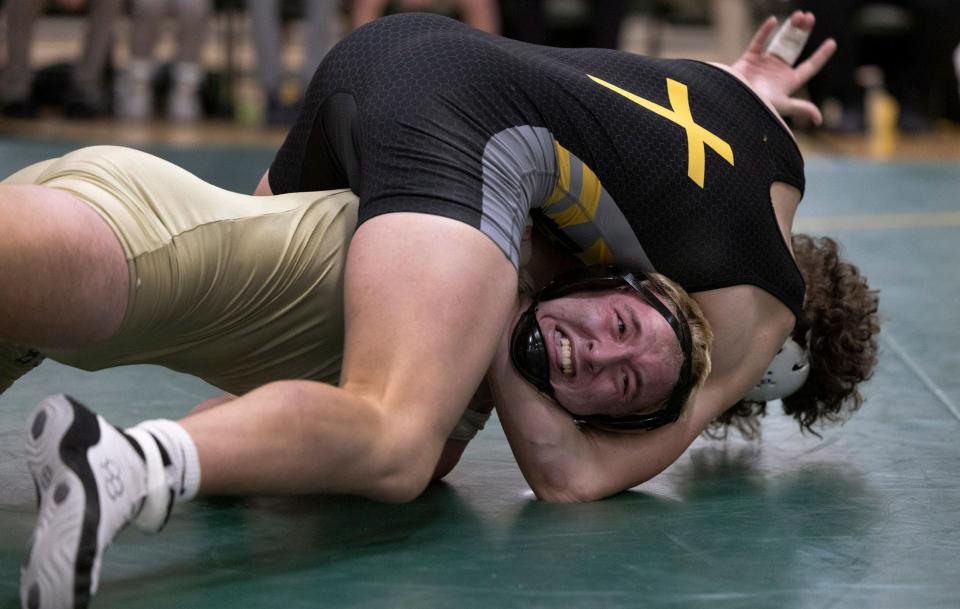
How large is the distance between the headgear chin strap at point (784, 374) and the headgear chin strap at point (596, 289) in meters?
0.27

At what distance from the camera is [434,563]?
1.79 m

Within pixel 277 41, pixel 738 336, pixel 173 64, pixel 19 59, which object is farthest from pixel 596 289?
pixel 173 64

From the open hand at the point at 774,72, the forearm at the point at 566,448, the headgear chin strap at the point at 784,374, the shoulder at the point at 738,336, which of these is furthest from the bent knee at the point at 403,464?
the open hand at the point at 774,72

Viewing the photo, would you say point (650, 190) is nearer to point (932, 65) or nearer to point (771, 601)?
point (771, 601)

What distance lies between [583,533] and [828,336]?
65 centimetres

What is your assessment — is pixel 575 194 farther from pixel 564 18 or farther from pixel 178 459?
A: pixel 564 18

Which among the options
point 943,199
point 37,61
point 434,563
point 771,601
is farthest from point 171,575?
point 37,61

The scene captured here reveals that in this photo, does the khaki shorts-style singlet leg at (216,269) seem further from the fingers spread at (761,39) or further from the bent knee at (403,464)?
the fingers spread at (761,39)

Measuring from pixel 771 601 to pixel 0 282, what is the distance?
97cm

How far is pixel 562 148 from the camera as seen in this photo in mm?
2104

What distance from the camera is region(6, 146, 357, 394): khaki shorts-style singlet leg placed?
184cm

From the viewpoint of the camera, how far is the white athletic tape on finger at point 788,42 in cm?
269

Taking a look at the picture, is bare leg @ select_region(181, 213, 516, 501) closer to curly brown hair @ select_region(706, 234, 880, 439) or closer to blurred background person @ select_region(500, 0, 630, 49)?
curly brown hair @ select_region(706, 234, 880, 439)

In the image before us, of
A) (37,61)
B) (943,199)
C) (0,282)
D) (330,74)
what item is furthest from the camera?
(37,61)
